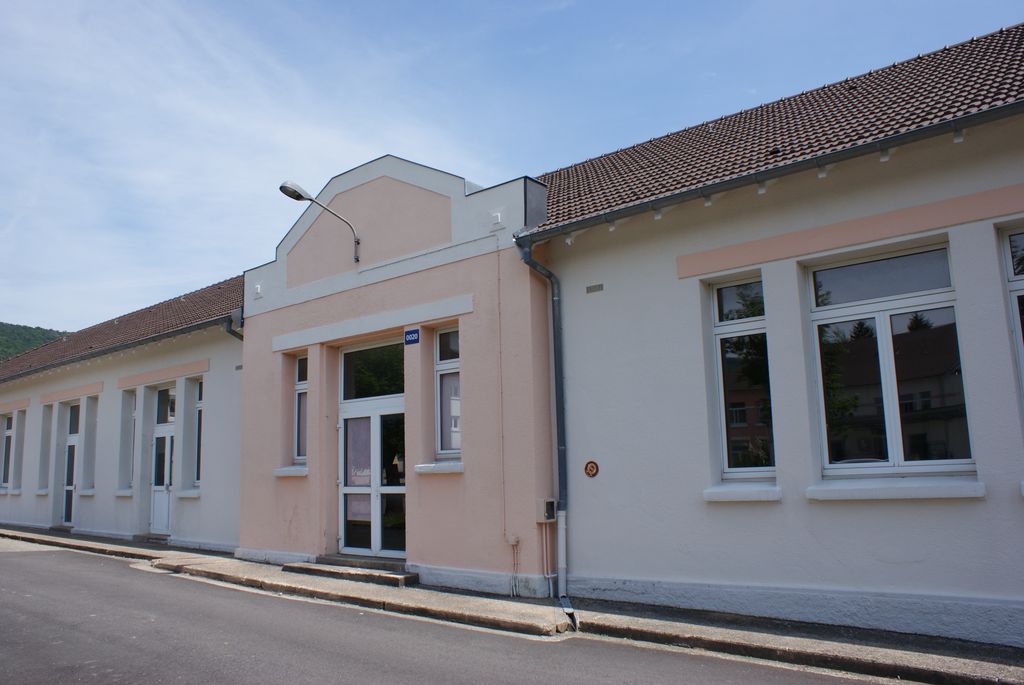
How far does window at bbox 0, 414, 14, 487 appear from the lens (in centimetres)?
2353

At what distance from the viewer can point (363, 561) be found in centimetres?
1122

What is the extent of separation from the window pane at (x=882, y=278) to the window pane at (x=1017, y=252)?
0.52m

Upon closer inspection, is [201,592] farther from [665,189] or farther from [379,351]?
[665,189]

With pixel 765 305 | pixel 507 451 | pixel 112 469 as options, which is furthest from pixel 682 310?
pixel 112 469

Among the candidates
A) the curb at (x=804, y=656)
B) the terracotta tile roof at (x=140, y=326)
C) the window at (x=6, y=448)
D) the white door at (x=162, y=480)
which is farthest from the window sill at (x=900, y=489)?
the window at (x=6, y=448)

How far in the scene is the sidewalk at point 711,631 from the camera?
5.95 metres

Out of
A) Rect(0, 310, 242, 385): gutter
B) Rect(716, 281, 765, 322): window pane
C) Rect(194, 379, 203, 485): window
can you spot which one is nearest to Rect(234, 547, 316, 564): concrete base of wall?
Rect(194, 379, 203, 485): window

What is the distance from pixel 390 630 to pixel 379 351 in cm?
509

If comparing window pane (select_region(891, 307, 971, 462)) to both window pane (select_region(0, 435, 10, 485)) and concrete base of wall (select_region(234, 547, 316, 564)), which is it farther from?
window pane (select_region(0, 435, 10, 485))

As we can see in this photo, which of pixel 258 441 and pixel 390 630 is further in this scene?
pixel 258 441

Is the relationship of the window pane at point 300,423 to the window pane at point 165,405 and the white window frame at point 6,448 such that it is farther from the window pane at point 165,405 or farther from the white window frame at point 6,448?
the white window frame at point 6,448

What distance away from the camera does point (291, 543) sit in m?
12.4

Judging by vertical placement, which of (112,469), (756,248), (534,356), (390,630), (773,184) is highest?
(773,184)

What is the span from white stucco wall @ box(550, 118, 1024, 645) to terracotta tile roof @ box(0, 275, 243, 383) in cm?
823
